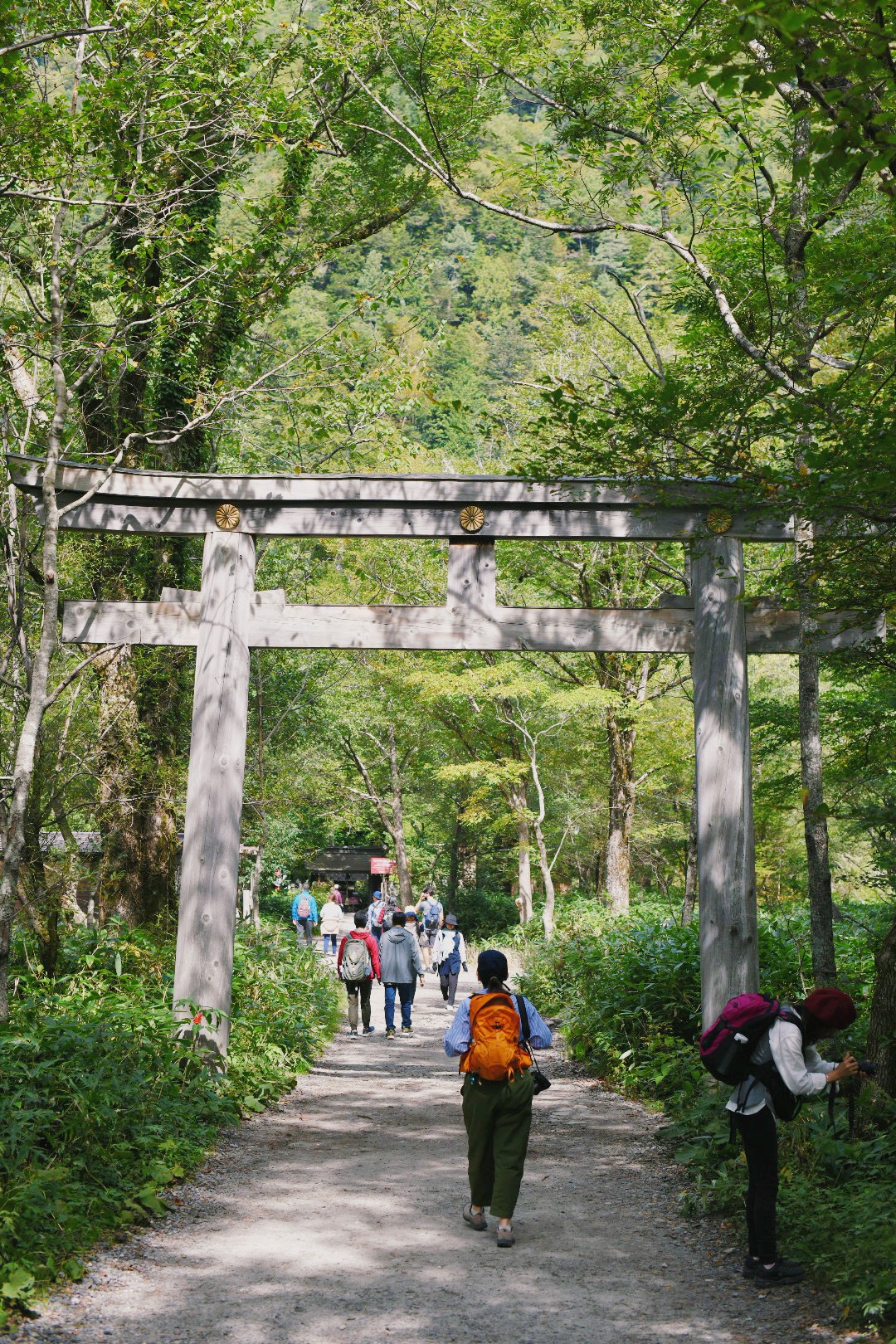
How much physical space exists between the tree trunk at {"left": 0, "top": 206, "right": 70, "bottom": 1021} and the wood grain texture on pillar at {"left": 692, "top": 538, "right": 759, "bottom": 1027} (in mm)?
4447

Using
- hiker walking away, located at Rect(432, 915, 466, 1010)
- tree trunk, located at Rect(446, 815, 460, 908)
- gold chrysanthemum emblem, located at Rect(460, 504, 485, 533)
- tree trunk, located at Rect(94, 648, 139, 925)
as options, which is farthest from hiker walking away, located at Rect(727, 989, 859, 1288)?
tree trunk, located at Rect(446, 815, 460, 908)

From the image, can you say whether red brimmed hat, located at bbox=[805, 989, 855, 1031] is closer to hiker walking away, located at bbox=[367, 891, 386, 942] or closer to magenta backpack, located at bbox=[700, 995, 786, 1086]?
magenta backpack, located at bbox=[700, 995, 786, 1086]

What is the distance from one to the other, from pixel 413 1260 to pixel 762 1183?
5.32ft

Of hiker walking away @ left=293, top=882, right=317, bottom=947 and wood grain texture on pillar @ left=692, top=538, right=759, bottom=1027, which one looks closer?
wood grain texture on pillar @ left=692, top=538, right=759, bottom=1027

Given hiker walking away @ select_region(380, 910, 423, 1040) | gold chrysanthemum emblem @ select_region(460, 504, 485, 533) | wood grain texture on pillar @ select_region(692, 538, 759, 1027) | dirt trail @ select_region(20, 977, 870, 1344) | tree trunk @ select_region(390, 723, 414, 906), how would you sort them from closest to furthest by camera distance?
dirt trail @ select_region(20, 977, 870, 1344) → wood grain texture on pillar @ select_region(692, 538, 759, 1027) → gold chrysanthemum emblem @ select_region(460, 504, 485, 533) → hiker walking away @ select_region(380, 910, 423, 1040) → tree trunk @ select_region(390, 723, 414, 906)

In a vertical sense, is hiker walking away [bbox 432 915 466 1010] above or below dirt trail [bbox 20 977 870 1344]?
above

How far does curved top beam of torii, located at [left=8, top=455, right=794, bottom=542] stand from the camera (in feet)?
28.3

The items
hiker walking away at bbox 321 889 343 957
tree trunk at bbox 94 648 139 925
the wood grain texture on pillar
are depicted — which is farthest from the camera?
hiker walking away at bbox 321 889 343 957

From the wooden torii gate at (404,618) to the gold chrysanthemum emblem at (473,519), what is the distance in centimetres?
1

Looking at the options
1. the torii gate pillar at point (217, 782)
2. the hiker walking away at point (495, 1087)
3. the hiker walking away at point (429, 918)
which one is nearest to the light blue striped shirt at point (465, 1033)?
the hiker walking away at point (495, 1087)

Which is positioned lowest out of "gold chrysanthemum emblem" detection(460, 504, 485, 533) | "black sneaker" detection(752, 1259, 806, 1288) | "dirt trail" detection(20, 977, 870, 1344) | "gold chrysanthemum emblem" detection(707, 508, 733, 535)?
"dirt trail" detection(20, 977, 870, 1344)

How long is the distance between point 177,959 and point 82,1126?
284cm

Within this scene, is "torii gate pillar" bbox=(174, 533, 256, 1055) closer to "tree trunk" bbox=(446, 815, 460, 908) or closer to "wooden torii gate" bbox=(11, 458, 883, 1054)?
"wooden torii gate" bbox=(11, 458, 883, 1054)

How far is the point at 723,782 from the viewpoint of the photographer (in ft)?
27.8
